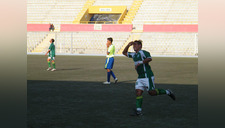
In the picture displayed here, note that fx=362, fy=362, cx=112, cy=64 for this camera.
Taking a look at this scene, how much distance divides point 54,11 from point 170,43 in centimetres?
1933

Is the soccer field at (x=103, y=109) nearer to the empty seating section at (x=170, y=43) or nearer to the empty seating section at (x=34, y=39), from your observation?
the empty seating section at (x=170, y=43)

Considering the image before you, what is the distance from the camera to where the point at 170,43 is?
138 ft

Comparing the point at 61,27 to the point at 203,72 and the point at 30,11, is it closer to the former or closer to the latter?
the point at 30,11

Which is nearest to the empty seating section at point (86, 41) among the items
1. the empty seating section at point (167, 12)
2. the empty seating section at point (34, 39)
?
the empty seating section at point (34, 39)

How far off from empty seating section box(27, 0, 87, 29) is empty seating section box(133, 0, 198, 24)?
30.8 ft

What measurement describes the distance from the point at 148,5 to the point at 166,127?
44.8 meters

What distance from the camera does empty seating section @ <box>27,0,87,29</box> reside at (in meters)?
50.8

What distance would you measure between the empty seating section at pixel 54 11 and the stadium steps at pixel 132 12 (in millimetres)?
7317

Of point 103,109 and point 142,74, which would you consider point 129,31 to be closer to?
point 103,109

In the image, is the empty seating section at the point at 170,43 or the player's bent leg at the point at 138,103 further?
the empty seating section at the point at 170,43

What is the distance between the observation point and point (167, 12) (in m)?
47.3

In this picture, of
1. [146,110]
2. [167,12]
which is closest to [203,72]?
[146,110]

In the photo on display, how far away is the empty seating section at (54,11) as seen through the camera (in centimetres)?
5084

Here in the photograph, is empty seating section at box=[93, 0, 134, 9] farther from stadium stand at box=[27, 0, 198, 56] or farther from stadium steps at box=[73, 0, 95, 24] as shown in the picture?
stadium steps at box=[73, 0, 95, 24]
